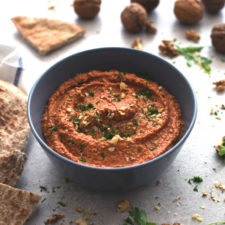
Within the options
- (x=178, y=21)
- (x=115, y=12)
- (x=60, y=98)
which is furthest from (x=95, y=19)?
(x=60, y=98)

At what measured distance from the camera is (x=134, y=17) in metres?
4.50

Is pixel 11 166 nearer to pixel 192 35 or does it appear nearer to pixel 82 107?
pixel 82 107

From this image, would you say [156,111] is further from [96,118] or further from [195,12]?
[195,12]

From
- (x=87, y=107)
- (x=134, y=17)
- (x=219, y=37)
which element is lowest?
(x=87, y=107)

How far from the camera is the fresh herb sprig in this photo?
14.0ft

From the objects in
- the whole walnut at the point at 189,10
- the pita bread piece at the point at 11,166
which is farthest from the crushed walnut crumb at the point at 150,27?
the pita bread piece at the point at 11,166

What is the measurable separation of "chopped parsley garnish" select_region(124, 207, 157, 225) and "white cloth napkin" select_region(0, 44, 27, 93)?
183 cm

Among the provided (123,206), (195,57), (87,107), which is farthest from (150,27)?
(123,206)

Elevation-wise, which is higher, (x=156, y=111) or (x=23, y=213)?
(x=156, y=111)

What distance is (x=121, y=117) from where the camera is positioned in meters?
3.02

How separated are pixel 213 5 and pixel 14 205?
11.7 feet

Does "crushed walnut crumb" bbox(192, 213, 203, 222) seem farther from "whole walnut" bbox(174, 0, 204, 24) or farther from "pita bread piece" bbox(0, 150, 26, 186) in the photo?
"whole walnut" bbox(174, 0, 204, 24)

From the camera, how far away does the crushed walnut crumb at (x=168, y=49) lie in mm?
4367

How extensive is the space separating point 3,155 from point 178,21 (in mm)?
3032
